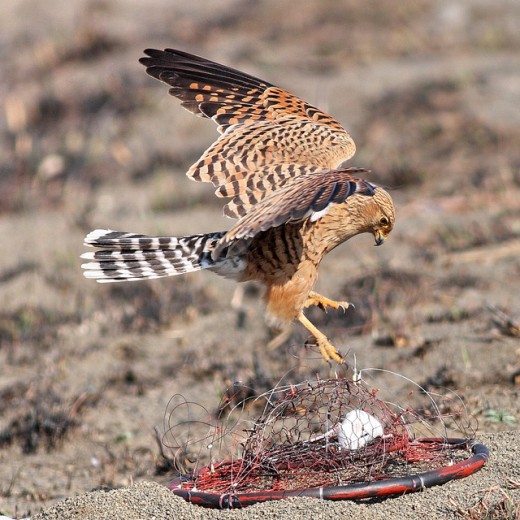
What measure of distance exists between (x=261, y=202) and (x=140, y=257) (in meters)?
0.72

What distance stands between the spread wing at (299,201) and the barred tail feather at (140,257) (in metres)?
0.24

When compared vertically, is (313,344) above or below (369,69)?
below

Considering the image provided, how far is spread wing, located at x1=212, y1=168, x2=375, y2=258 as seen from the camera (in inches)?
150

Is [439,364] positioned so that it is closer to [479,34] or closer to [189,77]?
[189,77]

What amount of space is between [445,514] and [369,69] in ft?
26.6

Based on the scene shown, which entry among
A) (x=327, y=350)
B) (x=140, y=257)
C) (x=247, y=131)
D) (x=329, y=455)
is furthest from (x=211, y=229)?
(x=329, y=455)

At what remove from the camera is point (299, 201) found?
3941mm

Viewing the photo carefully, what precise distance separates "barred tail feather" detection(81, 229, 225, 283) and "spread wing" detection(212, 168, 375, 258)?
0.79ft

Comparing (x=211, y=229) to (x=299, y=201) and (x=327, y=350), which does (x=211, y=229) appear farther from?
(x=299, y=201)

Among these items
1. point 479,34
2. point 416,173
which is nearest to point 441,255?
point 416,173

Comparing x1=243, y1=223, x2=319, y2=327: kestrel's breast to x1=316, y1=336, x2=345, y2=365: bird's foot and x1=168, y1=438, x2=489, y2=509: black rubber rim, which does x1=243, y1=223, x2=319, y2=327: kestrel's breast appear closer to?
x1=316, y1=336, x2=345, y2=365: bird's foot

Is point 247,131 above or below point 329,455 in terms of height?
above

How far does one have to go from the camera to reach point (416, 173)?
880cm

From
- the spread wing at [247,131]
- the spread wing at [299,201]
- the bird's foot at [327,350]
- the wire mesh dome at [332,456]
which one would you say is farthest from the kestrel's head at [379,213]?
the wire mesh dome at [332,456]
